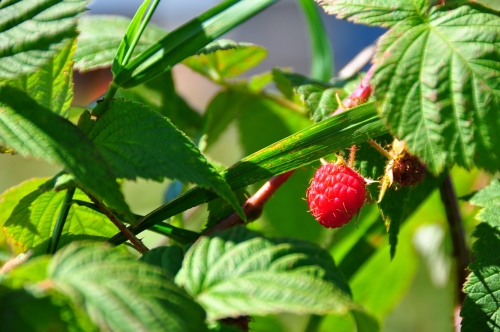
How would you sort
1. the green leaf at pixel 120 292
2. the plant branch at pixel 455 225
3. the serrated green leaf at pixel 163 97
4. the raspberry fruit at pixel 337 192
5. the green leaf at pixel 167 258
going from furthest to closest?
the serrated green leaf at pixel 163 97
the plant branch at pixel 455 225
the raspberry fruit at pixel 337 192
the green leaf at pixel 167 258
the green leaf at pixel 120 292

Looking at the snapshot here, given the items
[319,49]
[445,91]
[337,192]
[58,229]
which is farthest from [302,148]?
[319,49]

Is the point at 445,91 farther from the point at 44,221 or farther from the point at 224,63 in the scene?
the point at 224,63

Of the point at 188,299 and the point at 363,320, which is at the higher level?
the point at 188,299

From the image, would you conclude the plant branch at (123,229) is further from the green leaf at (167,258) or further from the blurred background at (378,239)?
the blurred background at (378,239)

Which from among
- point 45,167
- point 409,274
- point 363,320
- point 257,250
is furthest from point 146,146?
point 45,167

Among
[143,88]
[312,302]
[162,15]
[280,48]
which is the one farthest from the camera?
[280,48]

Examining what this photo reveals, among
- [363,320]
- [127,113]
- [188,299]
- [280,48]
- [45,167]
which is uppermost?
[127,113]

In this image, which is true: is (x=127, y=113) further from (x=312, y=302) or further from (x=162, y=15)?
(x=162, y=15)

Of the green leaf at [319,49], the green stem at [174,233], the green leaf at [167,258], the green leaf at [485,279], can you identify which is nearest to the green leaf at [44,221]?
the green stem at [174,233]
